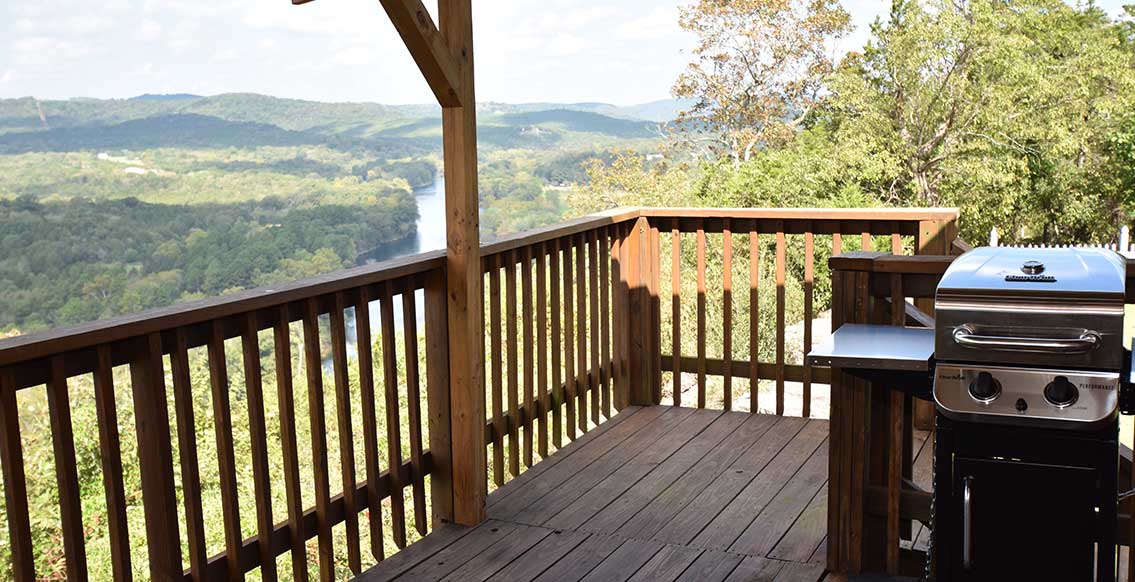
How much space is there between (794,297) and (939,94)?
4.69 metres

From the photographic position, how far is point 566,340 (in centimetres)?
459

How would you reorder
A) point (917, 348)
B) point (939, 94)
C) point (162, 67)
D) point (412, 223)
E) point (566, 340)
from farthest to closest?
point (162, 67) → point (412, 223) → point (939, 94) → point (566, 340) → point (917, 348)

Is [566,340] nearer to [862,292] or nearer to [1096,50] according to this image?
[862,292]

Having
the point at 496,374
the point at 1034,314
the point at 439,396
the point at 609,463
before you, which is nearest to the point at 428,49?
the point at 439,396

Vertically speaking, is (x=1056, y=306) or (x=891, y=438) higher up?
(x=1056, y=306)

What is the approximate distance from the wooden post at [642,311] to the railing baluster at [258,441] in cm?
256

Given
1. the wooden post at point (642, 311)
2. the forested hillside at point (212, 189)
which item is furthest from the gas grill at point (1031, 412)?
the forested hillside at point (212, 189)

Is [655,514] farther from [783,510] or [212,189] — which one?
[212,189]

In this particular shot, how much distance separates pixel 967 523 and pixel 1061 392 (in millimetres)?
370

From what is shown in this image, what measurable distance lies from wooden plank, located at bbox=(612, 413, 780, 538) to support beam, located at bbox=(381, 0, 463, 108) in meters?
1.59

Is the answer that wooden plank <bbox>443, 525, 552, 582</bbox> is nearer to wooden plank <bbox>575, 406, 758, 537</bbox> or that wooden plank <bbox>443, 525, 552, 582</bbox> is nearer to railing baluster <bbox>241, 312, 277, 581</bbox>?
wooden plank <bbox>575, 406, 758, 537</bbox>

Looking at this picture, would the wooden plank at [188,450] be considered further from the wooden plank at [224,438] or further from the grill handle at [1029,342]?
the grill handle at [1029,342]

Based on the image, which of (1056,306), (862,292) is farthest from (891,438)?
(1056,306)

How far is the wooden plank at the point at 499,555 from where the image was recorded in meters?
3.16
